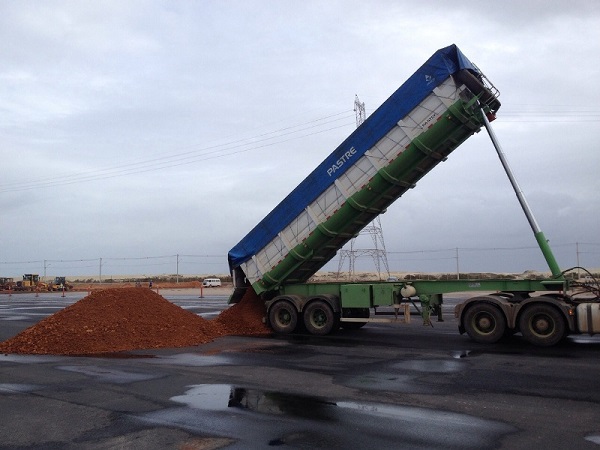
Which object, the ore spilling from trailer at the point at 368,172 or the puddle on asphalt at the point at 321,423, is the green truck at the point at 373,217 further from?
the puddle on asphalt at the point at 321,423

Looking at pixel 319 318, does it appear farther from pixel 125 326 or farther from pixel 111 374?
pixel 111 374

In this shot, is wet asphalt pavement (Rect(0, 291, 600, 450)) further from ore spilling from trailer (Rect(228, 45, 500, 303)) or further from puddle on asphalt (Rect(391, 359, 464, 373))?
ore spilling from trailer (Rect(228, 45, 500, 303))

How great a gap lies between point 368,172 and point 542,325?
544 centimetres

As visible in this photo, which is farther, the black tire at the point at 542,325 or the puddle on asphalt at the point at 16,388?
the black tire at the point at 542,325

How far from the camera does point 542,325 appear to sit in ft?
40.9

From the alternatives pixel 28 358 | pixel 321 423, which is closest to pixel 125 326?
pixel 28 358

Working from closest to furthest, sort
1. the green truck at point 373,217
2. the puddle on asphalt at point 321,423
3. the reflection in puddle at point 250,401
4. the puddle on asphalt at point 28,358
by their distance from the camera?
the puddle on asphalt at point 321,423 → the reflection in puddle at point 250,401 → the puddle on asphalt at point 28,358 → the green truck at point 373,217

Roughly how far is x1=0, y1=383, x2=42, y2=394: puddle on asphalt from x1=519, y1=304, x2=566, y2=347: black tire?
9889 millimetres

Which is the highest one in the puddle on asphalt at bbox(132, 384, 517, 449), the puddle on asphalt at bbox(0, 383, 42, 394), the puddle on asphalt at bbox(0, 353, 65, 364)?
the puddle on asphalt at bbox(132, 384, 517, 449)

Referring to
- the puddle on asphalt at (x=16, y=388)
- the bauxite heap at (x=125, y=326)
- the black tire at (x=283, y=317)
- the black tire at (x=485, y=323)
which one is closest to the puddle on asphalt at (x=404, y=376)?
the black tire at (x=485, y=323)

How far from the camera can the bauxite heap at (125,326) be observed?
44.2 ft

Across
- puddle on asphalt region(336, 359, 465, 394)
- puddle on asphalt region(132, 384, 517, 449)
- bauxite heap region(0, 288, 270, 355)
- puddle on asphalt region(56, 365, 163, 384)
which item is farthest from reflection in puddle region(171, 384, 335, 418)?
bauxite heap region(0, 288, 270, 355)

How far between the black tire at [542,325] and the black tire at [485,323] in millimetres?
489

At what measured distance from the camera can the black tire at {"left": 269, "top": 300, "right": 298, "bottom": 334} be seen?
52.5ft
